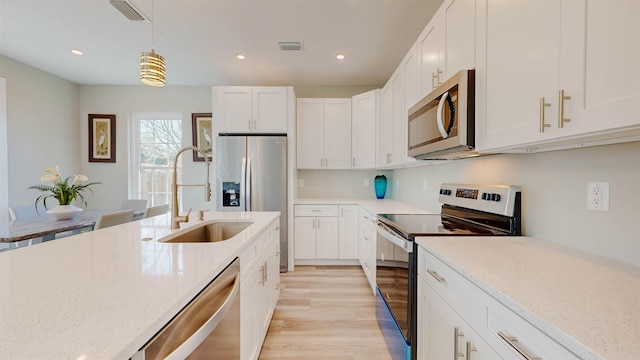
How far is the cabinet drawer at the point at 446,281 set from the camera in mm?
940

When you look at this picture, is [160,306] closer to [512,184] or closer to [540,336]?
[540,336]

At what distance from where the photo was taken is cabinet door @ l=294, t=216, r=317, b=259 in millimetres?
3465

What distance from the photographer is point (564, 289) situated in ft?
2.38

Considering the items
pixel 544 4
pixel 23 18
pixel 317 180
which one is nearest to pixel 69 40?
pixel 23 18

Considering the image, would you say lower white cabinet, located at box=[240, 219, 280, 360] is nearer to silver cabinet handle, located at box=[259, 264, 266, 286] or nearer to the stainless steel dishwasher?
silver cabinet handle, located at box=[259, 264, 266, 286]

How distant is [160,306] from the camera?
64 centimetres

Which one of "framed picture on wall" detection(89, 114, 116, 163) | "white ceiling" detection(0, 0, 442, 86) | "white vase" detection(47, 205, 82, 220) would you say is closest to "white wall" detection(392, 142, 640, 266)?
"white ceiling" detection(0, 0, 442, 86)

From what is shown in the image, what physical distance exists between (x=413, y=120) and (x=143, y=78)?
211 centimetres

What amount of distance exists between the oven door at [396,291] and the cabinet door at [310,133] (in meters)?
1.97

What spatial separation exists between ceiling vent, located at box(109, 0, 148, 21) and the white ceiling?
0.18 feet

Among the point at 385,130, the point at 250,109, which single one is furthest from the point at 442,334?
the point at 250,109

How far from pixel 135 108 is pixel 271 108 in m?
2.55

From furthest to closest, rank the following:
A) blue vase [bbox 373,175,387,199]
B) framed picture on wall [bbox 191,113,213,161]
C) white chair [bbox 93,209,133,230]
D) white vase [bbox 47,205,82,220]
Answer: framed picture on wall [bbox 191,113,213,161] < blue vase [bbox 373,175,387,199] < white vase [bbox 47,205,82,220] < white chair [bbox 93,209,133,230]

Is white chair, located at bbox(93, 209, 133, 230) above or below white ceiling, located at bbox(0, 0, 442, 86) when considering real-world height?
below
